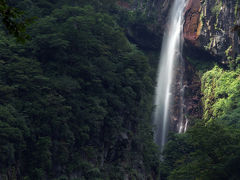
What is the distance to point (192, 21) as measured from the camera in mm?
46094

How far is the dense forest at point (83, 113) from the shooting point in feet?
66.1

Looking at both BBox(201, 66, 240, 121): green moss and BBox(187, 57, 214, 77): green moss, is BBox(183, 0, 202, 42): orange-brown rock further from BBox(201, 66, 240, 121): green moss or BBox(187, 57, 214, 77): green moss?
BBox(201, 66, 240, 121): green moss

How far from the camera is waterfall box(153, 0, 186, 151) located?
44.7m

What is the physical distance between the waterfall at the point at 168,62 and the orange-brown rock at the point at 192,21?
0.94m

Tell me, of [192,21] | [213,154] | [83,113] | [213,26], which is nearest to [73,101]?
[83,113]

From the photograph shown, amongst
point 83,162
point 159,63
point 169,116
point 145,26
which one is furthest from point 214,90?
point 83,162

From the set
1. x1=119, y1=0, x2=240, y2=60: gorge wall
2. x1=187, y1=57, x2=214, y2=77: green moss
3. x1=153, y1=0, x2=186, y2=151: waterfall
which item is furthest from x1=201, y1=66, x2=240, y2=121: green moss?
x1=153, y1=0, x2=186, y2=151: waterfall

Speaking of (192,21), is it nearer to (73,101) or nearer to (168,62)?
(168,62)

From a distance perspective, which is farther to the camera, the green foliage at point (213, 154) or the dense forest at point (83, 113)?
the dense forest at point (83, 113)

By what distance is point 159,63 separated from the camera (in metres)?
48.0

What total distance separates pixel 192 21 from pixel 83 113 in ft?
84.8

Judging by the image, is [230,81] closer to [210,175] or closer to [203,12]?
[203,12]

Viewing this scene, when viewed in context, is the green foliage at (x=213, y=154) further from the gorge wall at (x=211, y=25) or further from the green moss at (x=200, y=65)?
the green moss at (x=200, y=65)

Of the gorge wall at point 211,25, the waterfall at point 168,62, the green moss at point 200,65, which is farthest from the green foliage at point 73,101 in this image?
the gorge wall at point 211,25
